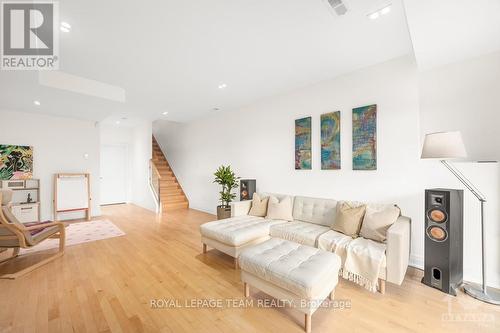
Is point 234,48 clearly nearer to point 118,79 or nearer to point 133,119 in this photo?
point 118,79

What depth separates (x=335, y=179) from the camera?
350cm

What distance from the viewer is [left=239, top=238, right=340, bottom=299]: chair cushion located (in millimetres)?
1709

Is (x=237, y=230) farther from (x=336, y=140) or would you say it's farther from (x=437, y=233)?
(x=437, y=233)

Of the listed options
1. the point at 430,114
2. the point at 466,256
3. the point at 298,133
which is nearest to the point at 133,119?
the point at 298,133

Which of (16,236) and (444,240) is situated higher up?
(444,240)

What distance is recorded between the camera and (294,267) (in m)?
1.88

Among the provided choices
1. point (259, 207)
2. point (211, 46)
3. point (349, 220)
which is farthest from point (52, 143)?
point (349, 220)

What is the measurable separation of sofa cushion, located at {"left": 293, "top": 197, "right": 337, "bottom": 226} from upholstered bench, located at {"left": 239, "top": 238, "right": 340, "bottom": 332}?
112cm

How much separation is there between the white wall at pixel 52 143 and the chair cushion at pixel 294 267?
5.92m

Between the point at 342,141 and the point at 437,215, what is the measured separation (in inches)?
61.7

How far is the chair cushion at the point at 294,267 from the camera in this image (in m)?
1.71

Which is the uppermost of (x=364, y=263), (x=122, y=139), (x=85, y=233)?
(x=122, y=139)

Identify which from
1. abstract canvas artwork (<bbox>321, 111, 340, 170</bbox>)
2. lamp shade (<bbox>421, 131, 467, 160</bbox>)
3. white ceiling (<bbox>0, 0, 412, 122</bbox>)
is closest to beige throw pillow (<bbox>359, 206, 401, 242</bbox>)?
lamp shade (<bbox>421, 131, 467, 160</bbox>)
